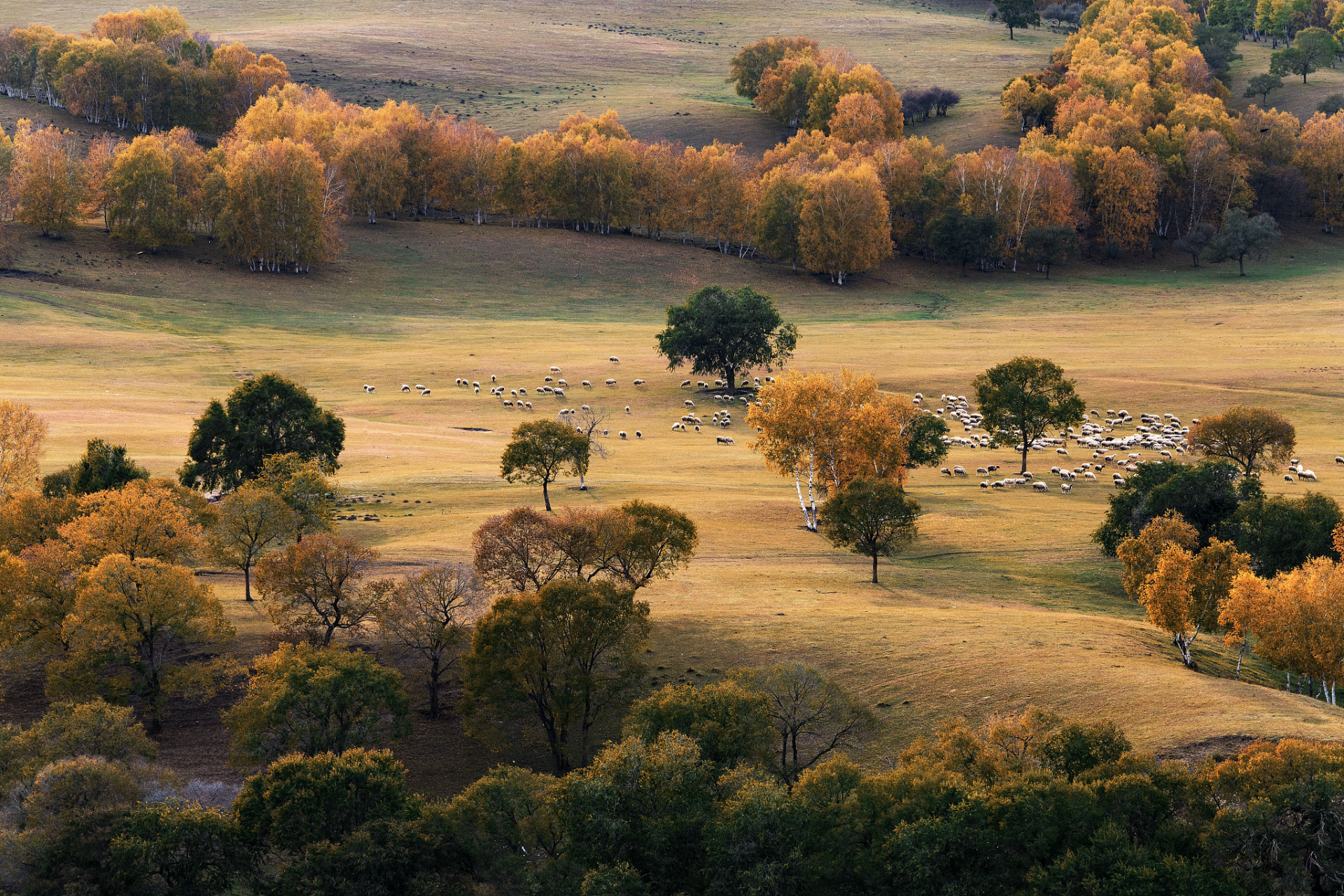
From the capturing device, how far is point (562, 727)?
49469 mm

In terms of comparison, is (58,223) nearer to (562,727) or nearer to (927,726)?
(562,727)

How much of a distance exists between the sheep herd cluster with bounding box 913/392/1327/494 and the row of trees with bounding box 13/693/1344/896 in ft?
154

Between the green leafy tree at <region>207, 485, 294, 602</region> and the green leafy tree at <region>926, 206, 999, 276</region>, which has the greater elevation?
the green leafy tree at <region>926, 206, 999, 276</region>

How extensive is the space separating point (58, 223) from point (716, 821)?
14322cm

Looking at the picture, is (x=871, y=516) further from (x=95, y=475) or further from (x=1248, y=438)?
(x=95, y=475)

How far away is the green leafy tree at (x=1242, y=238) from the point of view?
564 feet

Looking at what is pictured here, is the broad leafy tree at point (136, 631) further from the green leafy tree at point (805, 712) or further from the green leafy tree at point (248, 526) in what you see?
the green leafy tree at point (805, 712)

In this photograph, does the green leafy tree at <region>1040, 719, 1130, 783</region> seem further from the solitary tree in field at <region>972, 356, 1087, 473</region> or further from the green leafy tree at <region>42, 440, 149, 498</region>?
the green leafy tree at <region>42, 440, 149, 498</region>

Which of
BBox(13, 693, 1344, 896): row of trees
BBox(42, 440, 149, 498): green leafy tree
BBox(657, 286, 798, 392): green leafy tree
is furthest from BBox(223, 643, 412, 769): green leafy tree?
BBox(657, 286, 798, 392): green leafy tree

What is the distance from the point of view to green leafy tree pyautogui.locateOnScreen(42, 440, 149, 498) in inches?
2613

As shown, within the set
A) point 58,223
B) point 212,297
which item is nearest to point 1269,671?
point 212,297

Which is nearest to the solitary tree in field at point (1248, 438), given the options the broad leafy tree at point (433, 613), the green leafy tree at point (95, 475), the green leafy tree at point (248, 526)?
the broad leafy tree at point (433, 613)

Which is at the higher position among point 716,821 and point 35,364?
point 35,364

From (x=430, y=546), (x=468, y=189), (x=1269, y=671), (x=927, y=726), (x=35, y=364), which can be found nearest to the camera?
(x=927, y=726)
